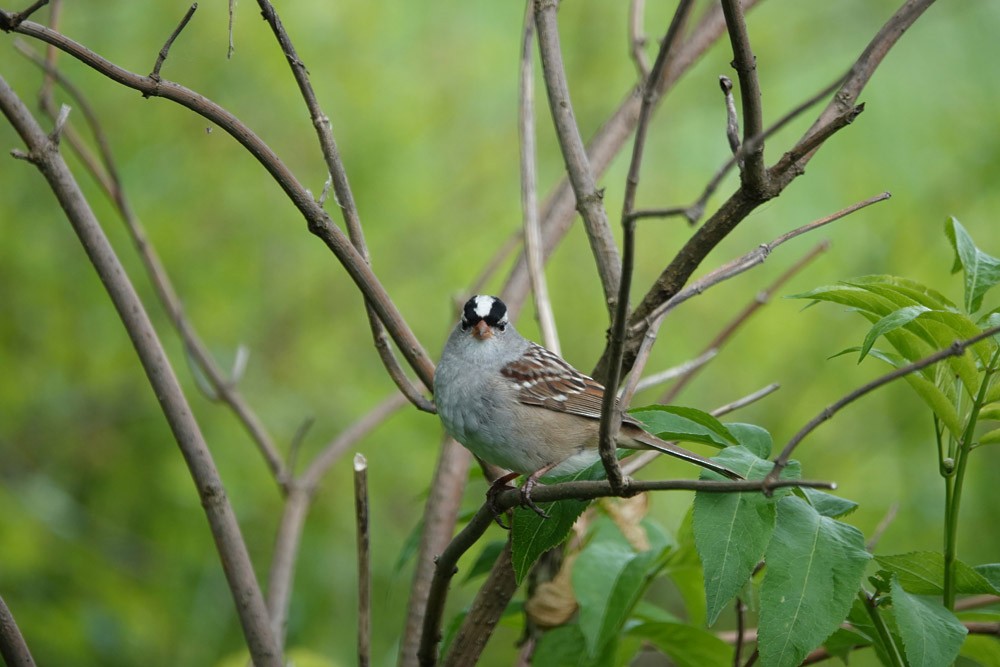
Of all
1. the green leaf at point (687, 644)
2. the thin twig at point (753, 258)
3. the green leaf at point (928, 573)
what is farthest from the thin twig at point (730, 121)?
the green leaf at point (687, 644)

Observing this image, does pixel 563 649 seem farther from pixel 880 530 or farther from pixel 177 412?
pixel 177 412

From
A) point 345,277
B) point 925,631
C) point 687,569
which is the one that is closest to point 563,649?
point 687,569

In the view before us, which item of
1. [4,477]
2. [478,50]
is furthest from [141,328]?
[478,50]

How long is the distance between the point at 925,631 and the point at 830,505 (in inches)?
8.5

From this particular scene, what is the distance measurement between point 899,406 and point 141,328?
3430 millimetres

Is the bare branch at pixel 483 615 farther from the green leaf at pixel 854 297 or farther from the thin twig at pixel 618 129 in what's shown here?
the thin twig at pixel 618 129

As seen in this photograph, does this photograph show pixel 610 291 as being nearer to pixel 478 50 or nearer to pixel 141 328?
pixel 141 328

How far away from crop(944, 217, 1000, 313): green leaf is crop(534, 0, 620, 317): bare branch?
590 mm

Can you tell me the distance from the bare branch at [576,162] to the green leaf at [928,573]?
0.68m

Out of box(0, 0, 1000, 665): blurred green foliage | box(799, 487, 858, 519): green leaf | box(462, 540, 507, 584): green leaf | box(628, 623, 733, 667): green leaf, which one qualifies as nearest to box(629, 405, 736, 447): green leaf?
box(799, 487, 858, 519): green leaf

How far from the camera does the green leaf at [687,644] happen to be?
1670 millimetres

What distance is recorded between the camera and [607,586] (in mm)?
1675

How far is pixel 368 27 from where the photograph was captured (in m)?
3.88

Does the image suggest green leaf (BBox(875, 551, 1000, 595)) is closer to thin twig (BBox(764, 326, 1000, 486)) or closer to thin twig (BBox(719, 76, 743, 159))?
thin twig (BBox(764, 326, 1000, 486))
